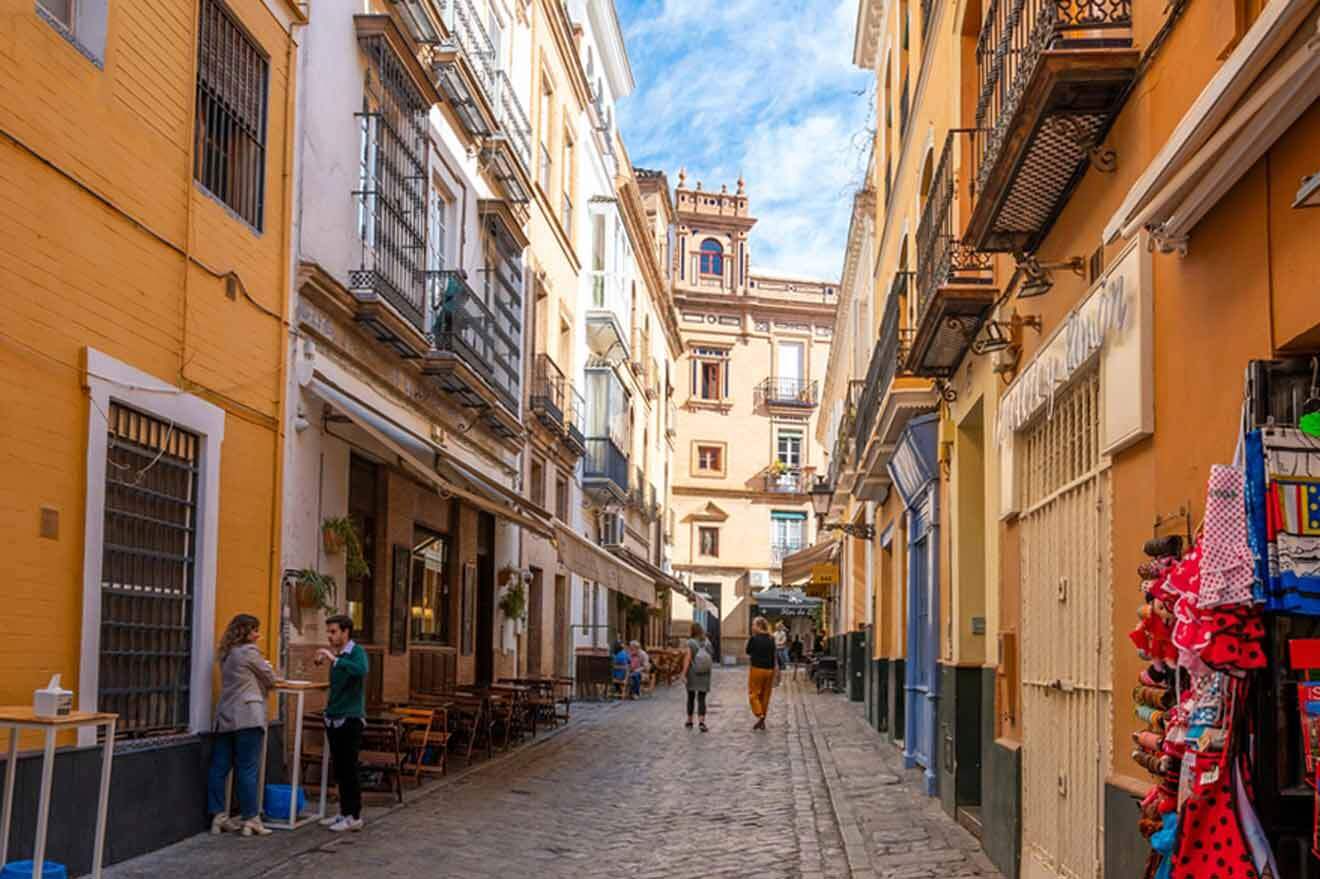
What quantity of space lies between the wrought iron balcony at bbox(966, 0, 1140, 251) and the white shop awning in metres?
1.16

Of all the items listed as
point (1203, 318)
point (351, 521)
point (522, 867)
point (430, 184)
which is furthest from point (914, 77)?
point (1203, 318)

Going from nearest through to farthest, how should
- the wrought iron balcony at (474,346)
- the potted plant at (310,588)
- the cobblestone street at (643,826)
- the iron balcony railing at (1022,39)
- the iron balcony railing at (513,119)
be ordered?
the iron balcony railing at (1022,39)
the cobblestone street at (643,826)
the potted plant at (310,588)
the wrought iron balcony at (474,346)
the iron balcony railing at (513,119)

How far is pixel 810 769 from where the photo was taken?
16.5 metres

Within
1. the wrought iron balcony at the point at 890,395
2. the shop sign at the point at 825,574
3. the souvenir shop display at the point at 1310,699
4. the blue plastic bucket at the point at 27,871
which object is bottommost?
the blue plastic bucket at the point at 27,871

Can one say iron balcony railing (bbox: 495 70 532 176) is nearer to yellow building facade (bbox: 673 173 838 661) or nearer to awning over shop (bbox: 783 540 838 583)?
awning over shop (bbox: 783 540 838 583)

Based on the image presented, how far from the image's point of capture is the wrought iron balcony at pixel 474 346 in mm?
16641

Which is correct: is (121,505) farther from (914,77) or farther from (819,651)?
(819,651)

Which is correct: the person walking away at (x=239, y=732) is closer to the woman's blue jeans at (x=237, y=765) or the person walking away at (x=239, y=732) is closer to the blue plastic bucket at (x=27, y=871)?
the woman's blue jeans at (x=237, y=765)

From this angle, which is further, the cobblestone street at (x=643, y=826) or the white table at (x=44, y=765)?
the cobblestone street at (x=643, y=826)

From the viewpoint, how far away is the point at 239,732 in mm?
10406

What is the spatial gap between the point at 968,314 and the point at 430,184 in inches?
325

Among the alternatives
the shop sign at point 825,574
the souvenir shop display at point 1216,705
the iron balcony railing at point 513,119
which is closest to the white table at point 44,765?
the souvenir shop display at point 1216,705

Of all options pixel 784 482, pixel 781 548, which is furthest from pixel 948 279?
pixel 781 548

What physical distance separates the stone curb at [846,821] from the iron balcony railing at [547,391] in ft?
26.9
